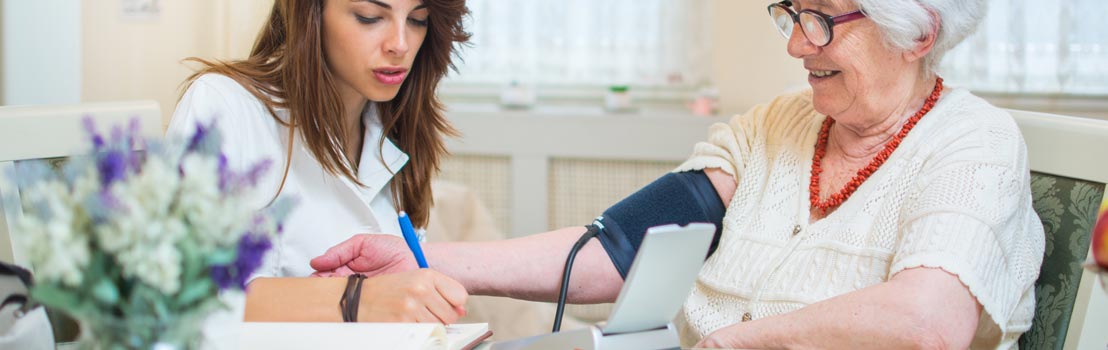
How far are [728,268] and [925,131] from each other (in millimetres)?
315

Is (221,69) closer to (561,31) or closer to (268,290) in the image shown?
(268,290)

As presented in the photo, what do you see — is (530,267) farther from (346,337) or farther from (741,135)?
(346,337)

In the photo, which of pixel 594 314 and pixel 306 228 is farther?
pixel 594 314

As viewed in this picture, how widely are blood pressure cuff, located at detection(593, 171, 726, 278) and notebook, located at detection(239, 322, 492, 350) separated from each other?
550 mm

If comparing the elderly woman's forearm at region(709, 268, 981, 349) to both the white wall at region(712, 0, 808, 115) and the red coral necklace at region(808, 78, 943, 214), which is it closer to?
the red coral necklace at region(808, 78, 943, 214)

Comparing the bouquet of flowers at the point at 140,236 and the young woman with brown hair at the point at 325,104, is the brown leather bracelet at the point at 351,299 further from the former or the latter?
the bouquet of flowers at the point at 140,236

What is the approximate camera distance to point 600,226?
1.48 meters

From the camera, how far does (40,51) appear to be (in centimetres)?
224

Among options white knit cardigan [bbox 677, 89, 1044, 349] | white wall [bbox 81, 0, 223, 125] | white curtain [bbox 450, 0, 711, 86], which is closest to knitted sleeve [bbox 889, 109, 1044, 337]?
white knit cardigan [bbox 677, 89, 1044, 349]

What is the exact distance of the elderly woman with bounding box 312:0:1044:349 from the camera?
1169 mm

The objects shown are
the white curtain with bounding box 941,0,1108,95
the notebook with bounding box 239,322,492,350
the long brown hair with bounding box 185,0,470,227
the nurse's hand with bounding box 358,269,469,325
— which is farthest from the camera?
the white curtain with bounding box 941,0,1108,95

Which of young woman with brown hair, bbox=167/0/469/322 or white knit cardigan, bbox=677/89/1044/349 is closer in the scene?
white knit cardigan, bbox=677/89/1044/349

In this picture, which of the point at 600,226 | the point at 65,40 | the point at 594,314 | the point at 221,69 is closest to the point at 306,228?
the point at 221,69

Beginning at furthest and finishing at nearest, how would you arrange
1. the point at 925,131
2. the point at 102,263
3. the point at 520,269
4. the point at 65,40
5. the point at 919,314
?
1. the point at 65,40
2. the point at 520,269
3. the point at 925,131
4. the point at 919,314
5. the point at 102,263
